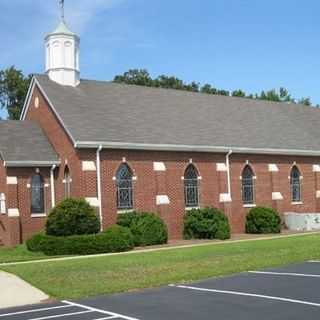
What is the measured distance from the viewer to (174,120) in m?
34.1

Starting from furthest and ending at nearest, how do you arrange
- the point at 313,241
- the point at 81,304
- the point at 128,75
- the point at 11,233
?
1. the point at 128,75
2. the point at 11,233
3. the point at 313,241
4. the point at 81,304

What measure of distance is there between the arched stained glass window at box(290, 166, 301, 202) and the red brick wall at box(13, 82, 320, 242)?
1.49 feet

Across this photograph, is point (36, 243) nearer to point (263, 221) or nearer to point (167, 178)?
point (167, 178)

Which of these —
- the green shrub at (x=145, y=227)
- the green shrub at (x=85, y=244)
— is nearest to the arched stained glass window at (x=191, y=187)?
the green shrub at (x=145, y=227)

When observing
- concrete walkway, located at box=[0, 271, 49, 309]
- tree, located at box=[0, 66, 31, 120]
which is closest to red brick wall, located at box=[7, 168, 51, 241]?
concrete walkway, located at box=[0, 271, 49, 309]

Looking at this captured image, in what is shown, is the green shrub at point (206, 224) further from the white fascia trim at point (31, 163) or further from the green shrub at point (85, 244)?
the white fascia trim at point (31, 163)

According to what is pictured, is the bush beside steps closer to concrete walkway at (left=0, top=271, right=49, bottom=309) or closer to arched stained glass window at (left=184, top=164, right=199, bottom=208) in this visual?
arched stained glass window at (left=184, top=164, right=199, bottom=208)

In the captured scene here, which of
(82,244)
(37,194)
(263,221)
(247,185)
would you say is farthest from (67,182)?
(263,221)

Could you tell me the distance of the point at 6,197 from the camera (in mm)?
28406

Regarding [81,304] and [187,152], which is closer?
[81,304]

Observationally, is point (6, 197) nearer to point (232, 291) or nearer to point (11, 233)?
point (11, 233)

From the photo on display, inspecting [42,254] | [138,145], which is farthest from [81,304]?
[138,145]

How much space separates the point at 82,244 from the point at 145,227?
3958 mm

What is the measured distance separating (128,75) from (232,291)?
53712mm
